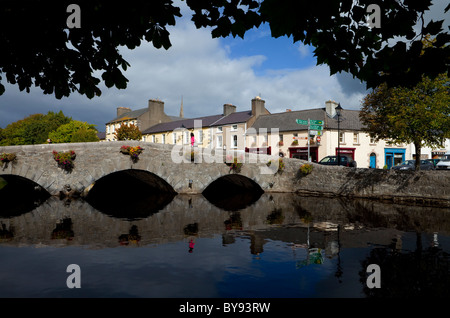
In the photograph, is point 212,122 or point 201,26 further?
point 212,122

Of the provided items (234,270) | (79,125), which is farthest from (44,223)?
(79,125)

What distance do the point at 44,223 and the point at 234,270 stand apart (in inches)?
361

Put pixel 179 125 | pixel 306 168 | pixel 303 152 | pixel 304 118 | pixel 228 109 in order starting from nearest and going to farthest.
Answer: pixel 306 168, pixel 303 152, pixel 304 118, pixel 228 109, pixel 179 125

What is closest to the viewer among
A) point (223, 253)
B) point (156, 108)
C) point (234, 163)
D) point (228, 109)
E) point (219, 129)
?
point (223, 253)

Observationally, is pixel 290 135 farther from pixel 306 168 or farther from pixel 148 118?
pixel 148 118

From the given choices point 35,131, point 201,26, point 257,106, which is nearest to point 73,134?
point 35,131

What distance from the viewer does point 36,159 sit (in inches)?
744

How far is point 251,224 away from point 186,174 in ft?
32.7

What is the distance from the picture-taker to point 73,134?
43.5 m

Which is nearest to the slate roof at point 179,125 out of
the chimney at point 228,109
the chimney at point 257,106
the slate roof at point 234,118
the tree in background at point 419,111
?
the chimney at point 228,109

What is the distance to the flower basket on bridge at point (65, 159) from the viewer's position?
1888 cm

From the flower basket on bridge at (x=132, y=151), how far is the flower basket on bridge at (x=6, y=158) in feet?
19.7

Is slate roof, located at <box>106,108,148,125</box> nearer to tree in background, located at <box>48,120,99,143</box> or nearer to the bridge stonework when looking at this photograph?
tree in background, located at <box>48,120,99,143</box>

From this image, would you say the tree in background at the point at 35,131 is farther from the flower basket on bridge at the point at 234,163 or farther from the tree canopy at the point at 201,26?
the tree canopy at the point at 201,26
